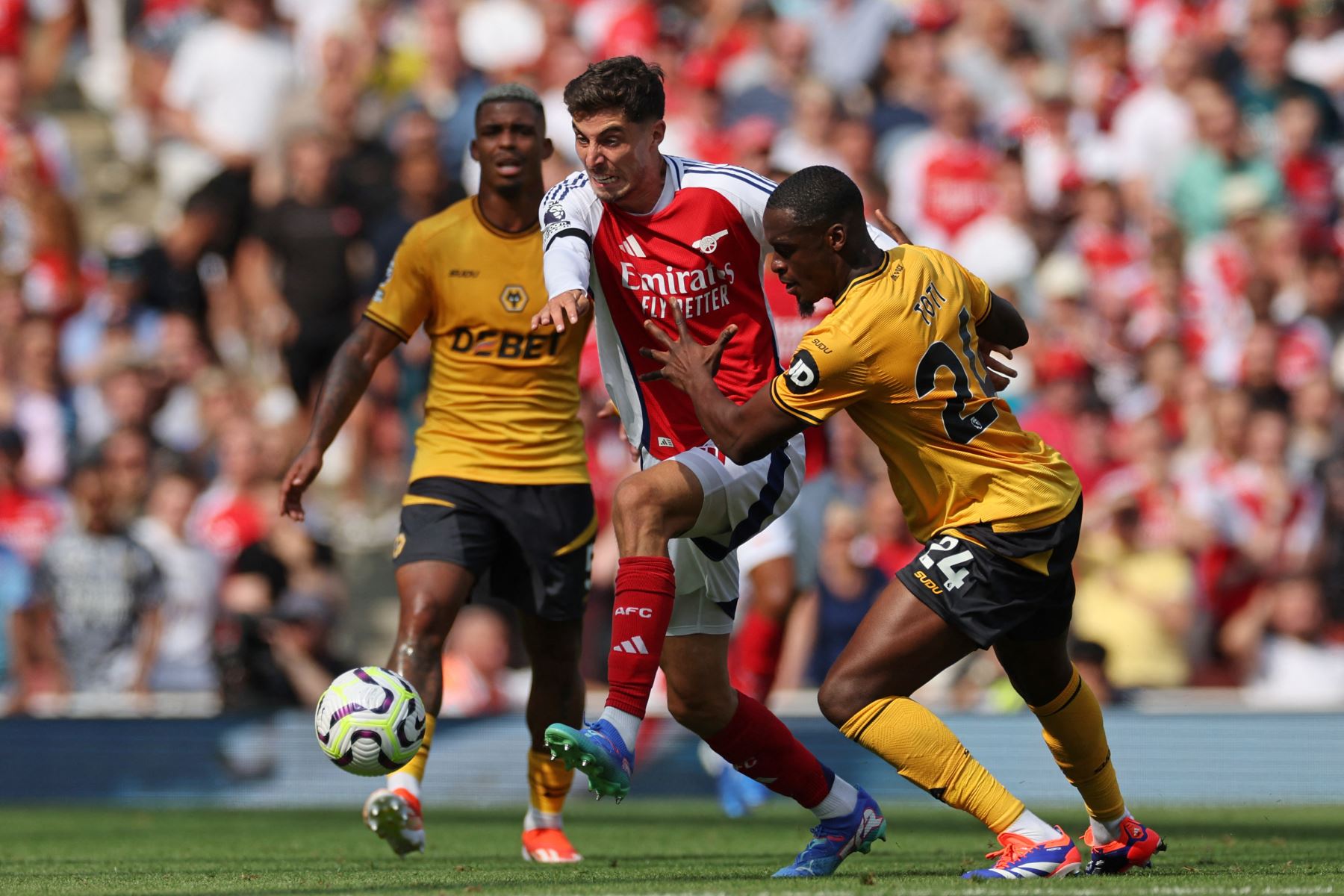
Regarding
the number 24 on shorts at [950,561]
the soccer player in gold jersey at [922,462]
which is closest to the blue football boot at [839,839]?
the soccer player in gold jersey at [922,462]

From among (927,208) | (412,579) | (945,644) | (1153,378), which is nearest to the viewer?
(945,644)

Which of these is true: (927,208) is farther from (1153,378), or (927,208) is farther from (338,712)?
(338,712)

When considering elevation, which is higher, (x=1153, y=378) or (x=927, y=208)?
(x=927, y=208)

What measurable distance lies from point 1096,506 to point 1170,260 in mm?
2886

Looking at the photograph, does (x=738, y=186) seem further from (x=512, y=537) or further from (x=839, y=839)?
(x=839, y=839)

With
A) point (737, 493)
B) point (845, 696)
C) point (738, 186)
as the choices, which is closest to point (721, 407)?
point (737, 493)

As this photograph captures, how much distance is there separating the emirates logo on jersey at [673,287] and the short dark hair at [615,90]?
0.55 metres

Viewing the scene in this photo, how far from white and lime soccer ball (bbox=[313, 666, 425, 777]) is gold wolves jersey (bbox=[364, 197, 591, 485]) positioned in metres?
1.18

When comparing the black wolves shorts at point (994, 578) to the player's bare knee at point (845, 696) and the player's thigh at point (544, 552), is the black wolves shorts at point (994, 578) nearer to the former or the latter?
the player's bare knee at point (845, 696)

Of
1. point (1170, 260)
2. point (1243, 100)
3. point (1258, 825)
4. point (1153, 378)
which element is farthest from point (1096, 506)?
point (1243, 100)

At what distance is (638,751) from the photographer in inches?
477

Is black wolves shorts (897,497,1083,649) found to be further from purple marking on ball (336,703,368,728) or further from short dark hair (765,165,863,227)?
purple marking on ball (336,703,368,728)

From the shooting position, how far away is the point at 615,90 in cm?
683

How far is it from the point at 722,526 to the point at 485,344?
1828 millimetres
